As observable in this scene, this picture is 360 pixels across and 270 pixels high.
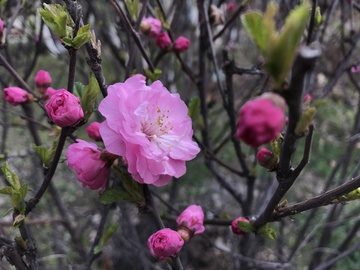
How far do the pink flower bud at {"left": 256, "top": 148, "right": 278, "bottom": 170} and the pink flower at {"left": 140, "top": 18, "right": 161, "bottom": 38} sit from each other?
0.89m

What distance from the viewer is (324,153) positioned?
415 cm

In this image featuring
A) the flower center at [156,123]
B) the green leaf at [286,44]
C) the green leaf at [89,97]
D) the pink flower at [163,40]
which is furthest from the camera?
the pink flower at [163,40]

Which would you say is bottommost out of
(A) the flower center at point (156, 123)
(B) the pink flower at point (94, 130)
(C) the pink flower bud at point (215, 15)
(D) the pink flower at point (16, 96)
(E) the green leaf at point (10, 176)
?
(E) the green leaf at point (10, 176)

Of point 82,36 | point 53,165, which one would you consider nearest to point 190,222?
point 53,165

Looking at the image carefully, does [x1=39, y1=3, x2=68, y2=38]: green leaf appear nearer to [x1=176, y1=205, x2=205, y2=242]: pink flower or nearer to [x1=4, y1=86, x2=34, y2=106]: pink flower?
[x1=4, y1=86, x2=34, y2=106]: pink flower

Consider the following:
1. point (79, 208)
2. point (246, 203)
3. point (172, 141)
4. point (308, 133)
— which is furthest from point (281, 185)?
point (79, 208)

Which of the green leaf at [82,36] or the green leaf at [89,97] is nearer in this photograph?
the green leaf at [82,36]

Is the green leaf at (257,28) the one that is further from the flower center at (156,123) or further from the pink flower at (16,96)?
the pink flower at (16,96)

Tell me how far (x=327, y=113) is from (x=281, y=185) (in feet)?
15.2

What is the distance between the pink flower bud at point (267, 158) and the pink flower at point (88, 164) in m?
0.36

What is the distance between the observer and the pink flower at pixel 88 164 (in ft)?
3.09

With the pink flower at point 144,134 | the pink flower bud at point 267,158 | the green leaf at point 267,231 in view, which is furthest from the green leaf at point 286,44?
the green leaf at point 267,231

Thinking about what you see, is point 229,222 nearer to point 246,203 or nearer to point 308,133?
point 246,203

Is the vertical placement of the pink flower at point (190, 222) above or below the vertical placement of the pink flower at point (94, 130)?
below
